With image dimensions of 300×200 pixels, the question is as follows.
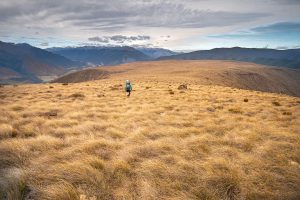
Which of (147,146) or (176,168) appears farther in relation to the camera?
(147,146)

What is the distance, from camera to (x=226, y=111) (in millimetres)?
15750

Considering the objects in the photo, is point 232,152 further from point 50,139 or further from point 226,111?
point 226,111

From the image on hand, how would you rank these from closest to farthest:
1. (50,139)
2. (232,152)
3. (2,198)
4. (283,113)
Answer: (2,198)
(232,152)
(50,139)
(283,113)

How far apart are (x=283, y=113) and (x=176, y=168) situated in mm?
11268

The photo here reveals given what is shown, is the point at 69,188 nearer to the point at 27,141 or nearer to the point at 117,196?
the point at 117,196

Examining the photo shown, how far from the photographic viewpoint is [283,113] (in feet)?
50.5

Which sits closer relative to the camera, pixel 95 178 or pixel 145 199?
pixel 145 199

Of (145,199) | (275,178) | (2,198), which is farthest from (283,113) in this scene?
(2,198)

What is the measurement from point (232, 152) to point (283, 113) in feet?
29.8

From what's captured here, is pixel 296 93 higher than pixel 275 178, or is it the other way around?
pixel 275 178

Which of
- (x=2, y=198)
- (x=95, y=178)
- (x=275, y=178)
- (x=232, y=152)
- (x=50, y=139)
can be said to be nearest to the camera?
(x=2, y=198)

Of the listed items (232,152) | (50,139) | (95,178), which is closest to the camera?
(95,178)

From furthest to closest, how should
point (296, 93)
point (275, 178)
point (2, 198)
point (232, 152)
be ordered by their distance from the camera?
point (296, 93) < point (232, 152) < point (275, 178) < point (2, 198)

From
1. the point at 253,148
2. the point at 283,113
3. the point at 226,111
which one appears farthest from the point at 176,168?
the point at 283,113
